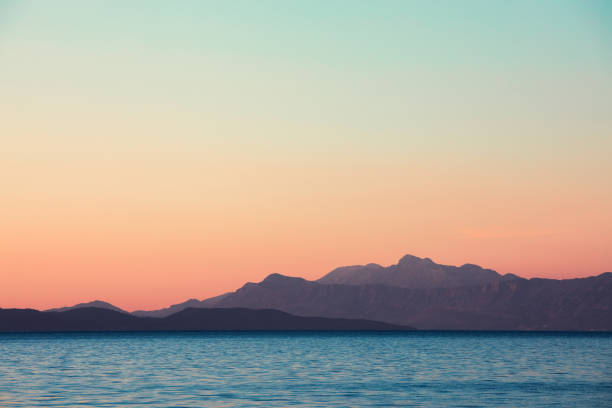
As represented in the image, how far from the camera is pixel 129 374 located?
252 feet

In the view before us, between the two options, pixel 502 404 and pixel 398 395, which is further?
pixel 398 395

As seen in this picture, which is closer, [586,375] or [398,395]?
[398,395]

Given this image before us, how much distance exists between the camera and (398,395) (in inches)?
2261

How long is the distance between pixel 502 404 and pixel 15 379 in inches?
1726

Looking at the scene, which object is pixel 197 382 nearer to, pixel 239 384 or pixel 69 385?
pixel 239 384

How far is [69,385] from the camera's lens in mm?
63844

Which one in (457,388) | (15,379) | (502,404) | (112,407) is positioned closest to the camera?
(112,407)

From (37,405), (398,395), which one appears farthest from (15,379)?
(398,395)

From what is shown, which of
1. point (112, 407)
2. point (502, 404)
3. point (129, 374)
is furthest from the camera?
point (129, 374)

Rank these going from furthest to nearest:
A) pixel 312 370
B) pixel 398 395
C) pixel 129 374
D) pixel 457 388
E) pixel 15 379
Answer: pixel 312 370 < pixel 129 374 < pixel 15 379 < pixel 457 388 < pixel 398 395

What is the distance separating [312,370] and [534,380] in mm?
23595

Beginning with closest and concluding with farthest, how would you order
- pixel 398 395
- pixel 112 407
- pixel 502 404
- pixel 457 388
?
pixel 112 407 → pixel 502 404 → pixel 398 395 → pixel 457 388

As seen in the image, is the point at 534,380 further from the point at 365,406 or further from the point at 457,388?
the point at 365,406

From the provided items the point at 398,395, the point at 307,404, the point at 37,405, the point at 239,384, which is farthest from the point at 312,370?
the point at 37,405
